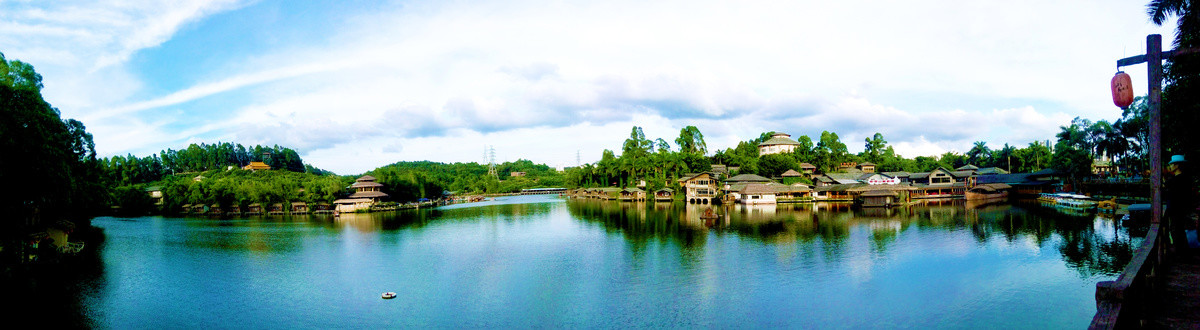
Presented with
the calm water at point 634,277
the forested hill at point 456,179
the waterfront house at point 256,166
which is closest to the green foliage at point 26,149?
the calm water at point 634,277

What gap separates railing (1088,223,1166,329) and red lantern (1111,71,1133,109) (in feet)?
7.02

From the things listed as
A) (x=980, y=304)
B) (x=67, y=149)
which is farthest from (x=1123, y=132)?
(x=67, y=149)

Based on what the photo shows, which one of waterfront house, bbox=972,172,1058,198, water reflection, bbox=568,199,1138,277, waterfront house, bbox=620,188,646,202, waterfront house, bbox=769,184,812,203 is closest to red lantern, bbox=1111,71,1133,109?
water reflection, bbox=568,199,1138,277

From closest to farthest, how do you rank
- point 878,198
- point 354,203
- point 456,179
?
point 878,198, point 354,203, point 456,179

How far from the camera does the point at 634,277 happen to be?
18750mm

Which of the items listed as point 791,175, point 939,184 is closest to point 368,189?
point 791,175

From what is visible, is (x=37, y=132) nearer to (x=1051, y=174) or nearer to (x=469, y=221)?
(x=469, y=221)

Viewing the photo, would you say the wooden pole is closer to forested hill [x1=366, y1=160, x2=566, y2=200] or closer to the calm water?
the calm water

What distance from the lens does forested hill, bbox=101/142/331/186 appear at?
84688 millimetres

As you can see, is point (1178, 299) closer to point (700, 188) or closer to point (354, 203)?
point (700, 188)

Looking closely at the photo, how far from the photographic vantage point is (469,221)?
141 feet

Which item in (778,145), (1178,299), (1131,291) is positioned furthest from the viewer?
(778,145)

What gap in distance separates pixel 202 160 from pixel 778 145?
93.8 metres

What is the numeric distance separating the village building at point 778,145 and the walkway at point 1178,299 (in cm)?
6881
